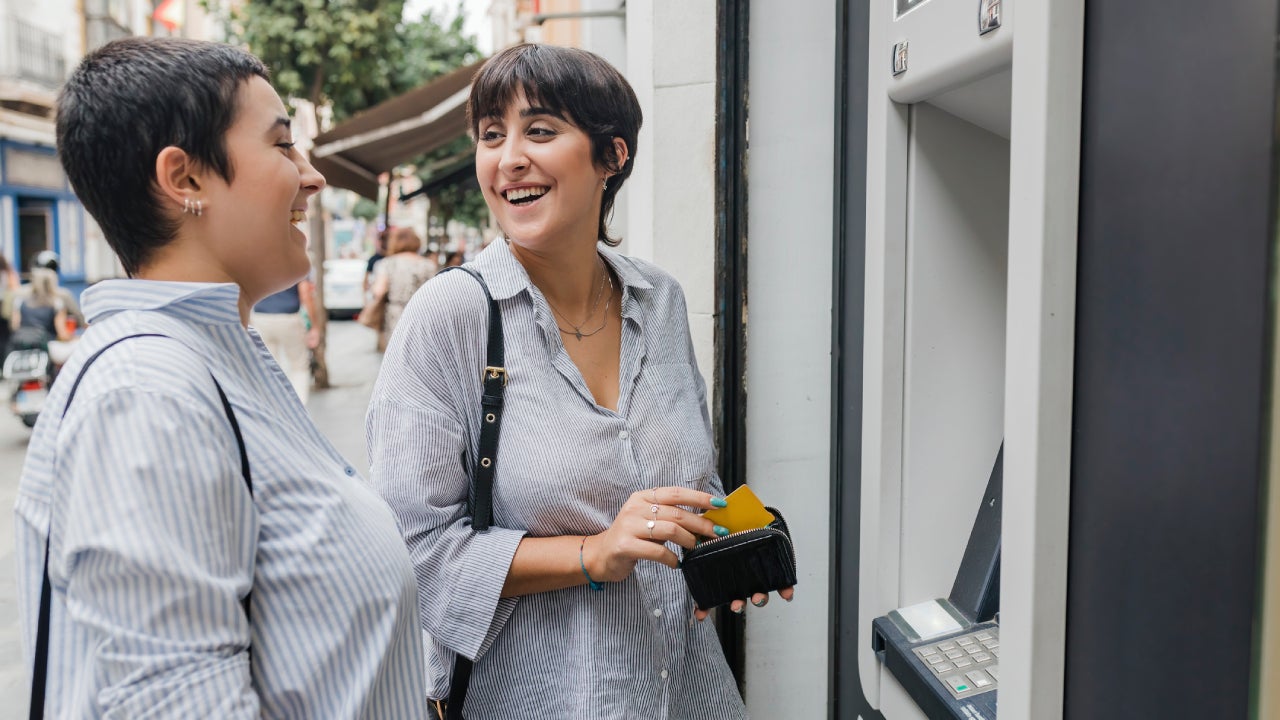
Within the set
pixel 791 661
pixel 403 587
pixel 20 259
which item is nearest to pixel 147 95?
pixel 403 587

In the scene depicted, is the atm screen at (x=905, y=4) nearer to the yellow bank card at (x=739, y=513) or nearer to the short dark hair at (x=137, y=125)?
the yellow bank card at (x=739, y=513)

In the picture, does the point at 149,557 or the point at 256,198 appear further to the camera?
the point at 256,198

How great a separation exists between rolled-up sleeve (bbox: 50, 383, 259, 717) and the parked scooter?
802cm

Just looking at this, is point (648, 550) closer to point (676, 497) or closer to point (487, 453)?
point (676, 497)

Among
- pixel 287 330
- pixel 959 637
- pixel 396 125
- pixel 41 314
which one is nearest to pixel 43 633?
pixel 959 637

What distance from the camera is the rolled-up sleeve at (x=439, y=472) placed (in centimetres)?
143

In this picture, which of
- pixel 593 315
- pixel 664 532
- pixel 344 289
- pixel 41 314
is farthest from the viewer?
pixel 344 289

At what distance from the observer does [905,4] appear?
1423 mm

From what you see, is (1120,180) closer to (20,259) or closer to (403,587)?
(403,587)

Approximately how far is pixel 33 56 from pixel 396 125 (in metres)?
12.2

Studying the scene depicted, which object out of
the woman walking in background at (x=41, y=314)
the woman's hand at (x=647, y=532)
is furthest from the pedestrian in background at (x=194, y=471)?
the woman walking in background at (x=41, y=314)

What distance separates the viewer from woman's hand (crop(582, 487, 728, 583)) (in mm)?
1399

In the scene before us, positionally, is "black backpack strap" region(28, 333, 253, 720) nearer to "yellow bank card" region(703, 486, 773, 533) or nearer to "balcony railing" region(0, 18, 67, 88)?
"yellow bank card" region(703, 486, 773, 533)

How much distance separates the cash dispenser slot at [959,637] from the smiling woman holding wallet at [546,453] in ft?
0.77
